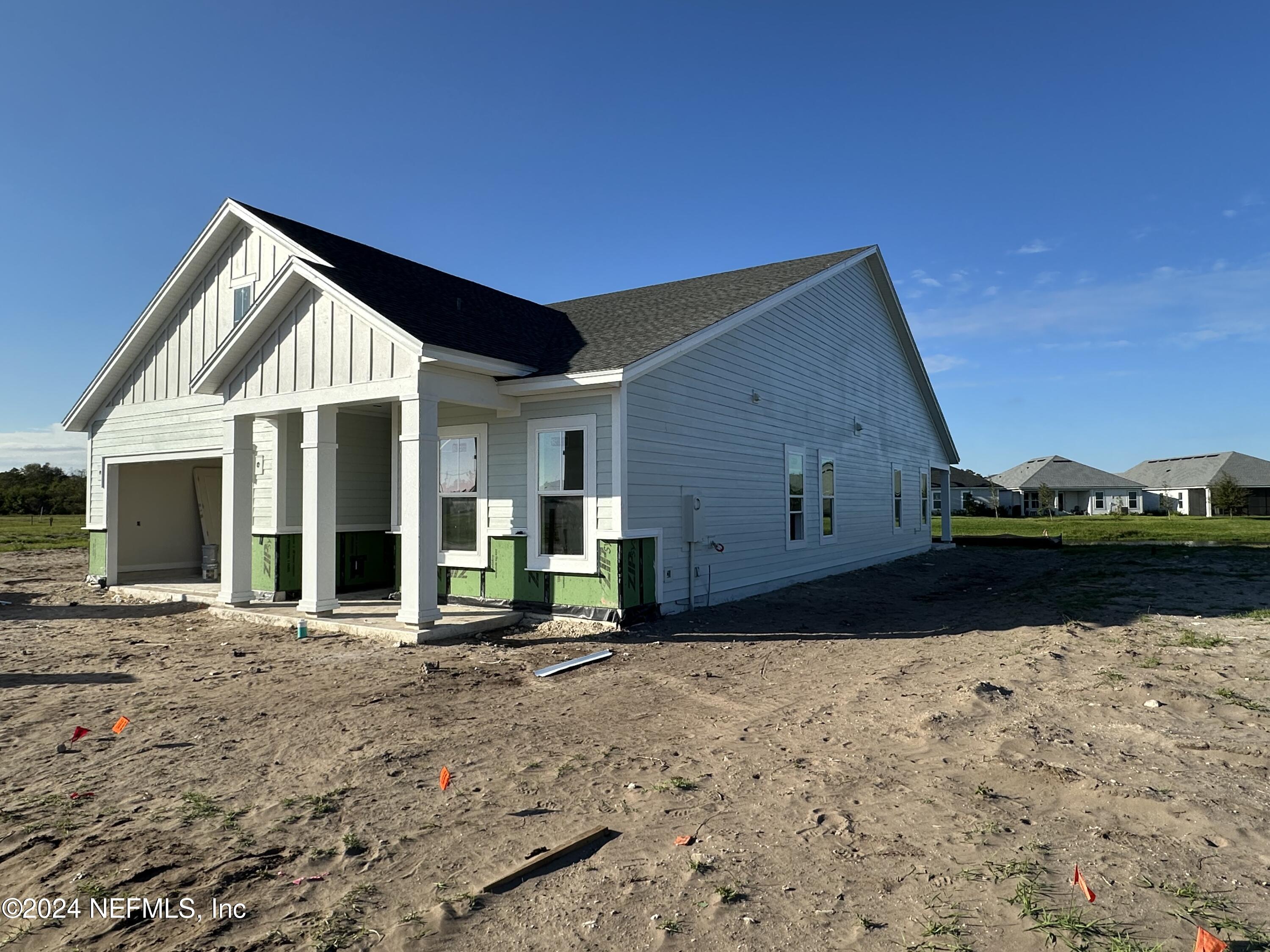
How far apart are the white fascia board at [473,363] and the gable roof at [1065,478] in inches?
2472

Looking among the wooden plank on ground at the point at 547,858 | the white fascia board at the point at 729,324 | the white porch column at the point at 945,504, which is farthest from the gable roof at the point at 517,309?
the white porch column at the point at 945,504

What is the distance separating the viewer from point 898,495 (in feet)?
64.2

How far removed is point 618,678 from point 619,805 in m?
3.16

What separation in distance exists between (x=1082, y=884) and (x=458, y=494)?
30.4 ft

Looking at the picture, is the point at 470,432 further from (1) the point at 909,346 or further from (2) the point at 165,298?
(1) the point at 909,346

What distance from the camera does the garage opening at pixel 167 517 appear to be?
52.5 feet

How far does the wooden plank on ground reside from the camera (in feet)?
11.2

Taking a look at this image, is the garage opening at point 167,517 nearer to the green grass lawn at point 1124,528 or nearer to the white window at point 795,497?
the white window at point 795,497

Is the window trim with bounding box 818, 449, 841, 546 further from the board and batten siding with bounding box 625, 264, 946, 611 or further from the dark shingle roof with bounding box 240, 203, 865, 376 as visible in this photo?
the dark shingle roof with bounding box 240, 203, 865, 376

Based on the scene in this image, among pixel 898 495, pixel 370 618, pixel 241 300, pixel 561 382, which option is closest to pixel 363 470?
pixel 370 618

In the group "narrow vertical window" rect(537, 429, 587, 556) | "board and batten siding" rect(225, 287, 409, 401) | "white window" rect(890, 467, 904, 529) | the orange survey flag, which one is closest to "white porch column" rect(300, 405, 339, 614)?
"board and batten siding" rect(225, 287, 409, 401)

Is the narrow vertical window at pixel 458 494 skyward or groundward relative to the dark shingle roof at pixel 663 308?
groundward

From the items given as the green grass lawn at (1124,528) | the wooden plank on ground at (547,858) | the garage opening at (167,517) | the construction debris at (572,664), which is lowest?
the construction debris at (572,664)

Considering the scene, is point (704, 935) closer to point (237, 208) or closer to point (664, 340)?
point (664, 340)
